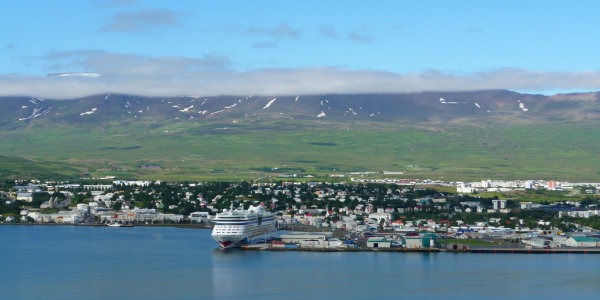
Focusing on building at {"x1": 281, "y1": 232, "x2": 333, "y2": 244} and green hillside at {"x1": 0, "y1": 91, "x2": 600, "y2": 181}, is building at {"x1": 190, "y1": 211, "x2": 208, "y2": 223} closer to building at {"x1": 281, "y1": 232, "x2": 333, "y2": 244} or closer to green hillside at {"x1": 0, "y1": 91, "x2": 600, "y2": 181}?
building at {"x1": 281, "y1": 232, "x2": 333, "y2": 244}

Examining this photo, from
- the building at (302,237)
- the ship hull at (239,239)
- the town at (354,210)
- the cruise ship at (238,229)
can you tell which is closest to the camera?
the ship hull at (239,239)

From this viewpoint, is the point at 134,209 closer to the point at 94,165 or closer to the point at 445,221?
the point at 445,221

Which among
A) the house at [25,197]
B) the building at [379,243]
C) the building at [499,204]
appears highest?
the house at [25,197]

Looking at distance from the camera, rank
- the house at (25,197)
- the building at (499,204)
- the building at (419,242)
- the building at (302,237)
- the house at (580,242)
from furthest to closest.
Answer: the house at (25,197)
the building at (499,204)
the building at (302,237)
the house at (580,242)
the building at (419,242)

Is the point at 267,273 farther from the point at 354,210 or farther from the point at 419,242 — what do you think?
the point at 354,210

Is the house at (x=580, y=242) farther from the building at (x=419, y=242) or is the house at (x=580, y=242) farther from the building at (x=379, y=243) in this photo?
the building at (x=379, y=243)

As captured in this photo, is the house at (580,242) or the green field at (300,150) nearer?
the house at (580,242)

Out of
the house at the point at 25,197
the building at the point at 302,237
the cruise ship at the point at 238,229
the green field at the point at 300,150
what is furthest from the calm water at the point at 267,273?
the green field at the point at 300,150

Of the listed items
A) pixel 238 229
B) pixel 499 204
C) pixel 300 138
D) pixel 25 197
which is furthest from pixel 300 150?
pixel 238 229
